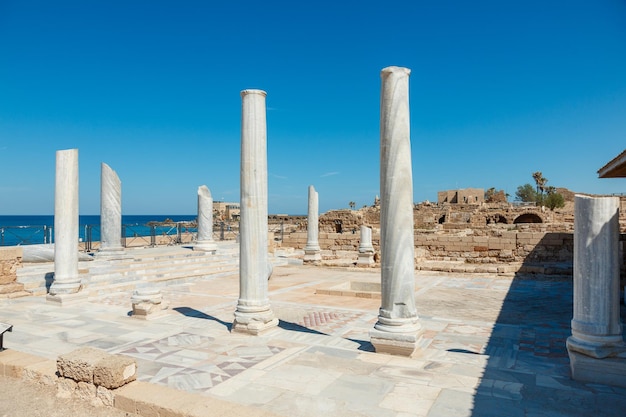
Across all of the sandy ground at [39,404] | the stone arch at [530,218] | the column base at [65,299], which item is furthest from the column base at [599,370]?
the stone arch at [530,218]

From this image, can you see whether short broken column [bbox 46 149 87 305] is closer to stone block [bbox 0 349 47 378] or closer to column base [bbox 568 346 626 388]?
stone block [bbox 0 349 47 378]

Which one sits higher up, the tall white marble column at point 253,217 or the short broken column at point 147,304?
the tall white marble column at point 253,217

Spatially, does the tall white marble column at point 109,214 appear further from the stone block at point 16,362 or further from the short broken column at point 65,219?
the stone block at point 16,362

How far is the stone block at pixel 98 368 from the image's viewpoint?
174 inches

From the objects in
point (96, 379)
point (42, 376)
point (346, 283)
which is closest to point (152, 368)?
point (96, 379)

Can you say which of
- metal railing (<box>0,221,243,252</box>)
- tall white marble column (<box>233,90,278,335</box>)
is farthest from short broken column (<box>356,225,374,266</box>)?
tall white marble column (<box>233,90,278,335</box>)

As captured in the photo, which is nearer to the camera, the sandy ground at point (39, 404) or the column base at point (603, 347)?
the sandy ground at point (39, 404)

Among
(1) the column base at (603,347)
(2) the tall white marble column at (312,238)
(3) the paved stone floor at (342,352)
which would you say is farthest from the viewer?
(2) the tall white marble column at (312,238)

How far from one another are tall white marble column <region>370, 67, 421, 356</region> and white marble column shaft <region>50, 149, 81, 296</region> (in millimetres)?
7166

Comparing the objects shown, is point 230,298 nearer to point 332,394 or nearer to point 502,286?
point 332,394

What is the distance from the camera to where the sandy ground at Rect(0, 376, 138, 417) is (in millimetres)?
4340

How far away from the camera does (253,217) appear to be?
23.1 feet

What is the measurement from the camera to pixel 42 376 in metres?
4.96

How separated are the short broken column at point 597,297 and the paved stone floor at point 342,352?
282 mm
